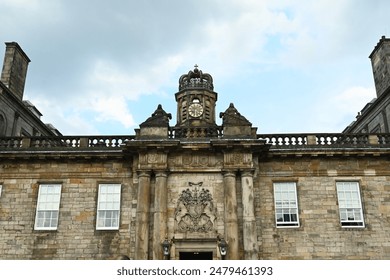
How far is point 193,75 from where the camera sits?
2633cm

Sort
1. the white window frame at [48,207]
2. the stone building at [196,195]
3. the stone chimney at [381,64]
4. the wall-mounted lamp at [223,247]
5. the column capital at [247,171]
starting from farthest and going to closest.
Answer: the stone chimney at [381,64] < the white window frame at [48,207] < the column capital at [247,171] < the stone building at [196,195] < the wall-mounted lamp at [223,247]

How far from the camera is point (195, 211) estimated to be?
57.1ft

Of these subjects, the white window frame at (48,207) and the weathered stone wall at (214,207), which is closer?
the weathered stone wall at (214,207)

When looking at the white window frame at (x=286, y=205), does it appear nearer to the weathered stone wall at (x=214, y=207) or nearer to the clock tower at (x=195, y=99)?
the weathered stone wall at (x=214, y=207)

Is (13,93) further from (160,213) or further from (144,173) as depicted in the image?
(160,213)

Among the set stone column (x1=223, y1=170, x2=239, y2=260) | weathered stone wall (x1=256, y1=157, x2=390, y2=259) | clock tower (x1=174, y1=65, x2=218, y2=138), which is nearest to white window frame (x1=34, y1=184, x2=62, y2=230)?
stone column (x1=223, y1=170, x2=239, y2=260)

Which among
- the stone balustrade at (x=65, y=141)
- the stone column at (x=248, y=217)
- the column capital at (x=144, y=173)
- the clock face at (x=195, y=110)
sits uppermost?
the clock face at (x=195, y=110)

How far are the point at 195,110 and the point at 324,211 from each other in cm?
1036

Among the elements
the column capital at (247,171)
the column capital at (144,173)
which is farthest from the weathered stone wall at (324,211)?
the column capital at (144,173)

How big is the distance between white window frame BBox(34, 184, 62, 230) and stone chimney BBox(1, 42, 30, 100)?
946 cm

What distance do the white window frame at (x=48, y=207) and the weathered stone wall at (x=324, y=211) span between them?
8934 millimetres

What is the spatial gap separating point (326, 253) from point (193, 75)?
14012 mm

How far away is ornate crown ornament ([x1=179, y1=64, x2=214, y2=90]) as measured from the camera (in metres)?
25.9

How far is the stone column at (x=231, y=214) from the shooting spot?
53.7 feet
